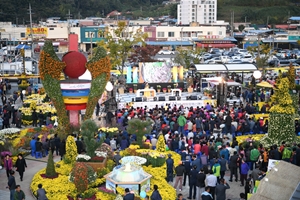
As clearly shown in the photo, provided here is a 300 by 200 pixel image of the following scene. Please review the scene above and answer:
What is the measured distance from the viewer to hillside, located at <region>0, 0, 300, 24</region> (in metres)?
110

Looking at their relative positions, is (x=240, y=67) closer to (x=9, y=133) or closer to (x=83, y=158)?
(x=9, y=133)

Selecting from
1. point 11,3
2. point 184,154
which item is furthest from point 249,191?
point 11,3

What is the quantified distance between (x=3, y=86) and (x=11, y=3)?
249 feet

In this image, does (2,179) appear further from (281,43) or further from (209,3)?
(209,3)

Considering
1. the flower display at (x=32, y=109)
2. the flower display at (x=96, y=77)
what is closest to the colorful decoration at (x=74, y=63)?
the flower display at (x=96, y=77)

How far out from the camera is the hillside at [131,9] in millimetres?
109875

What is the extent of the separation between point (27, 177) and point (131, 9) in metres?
135

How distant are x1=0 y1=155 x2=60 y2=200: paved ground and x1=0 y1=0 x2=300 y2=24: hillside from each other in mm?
90655

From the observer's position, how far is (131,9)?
150750 millimetres

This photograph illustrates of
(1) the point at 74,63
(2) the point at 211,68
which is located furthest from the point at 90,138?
(2) the point at 211,68

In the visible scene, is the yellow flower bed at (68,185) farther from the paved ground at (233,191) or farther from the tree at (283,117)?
the tree at (283,117)

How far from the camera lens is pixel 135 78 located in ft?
133

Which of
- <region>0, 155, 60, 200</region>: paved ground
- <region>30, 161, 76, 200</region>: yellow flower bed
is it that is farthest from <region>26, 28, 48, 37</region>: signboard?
<region>30, 161, 76, 200</region>: yellow flower bed

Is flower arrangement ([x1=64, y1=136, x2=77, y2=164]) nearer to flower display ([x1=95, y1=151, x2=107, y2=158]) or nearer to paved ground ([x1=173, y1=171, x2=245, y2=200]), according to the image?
flower display ([x1=95, y1=151, x2=107, y2=158])
